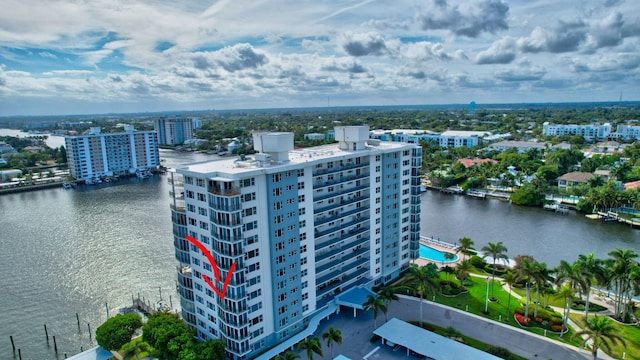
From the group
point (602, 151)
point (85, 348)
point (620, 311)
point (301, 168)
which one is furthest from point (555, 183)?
point (85, 348)

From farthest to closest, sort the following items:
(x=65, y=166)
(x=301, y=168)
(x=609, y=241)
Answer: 1. (x=65, y=166)
2. (x=609, y=241)
3. (x=301, y=168)

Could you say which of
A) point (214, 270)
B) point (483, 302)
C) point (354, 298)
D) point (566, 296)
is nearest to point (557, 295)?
point (566, 296)

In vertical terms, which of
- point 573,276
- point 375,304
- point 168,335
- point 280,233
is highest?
point 280,233

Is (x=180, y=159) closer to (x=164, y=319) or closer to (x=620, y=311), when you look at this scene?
(x=164, y=319)

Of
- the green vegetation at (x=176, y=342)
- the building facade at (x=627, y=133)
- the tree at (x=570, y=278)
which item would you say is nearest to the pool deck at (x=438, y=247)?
the tree at (x=570, y=278)

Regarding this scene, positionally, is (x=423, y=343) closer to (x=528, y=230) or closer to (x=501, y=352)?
(x=501, y=352)

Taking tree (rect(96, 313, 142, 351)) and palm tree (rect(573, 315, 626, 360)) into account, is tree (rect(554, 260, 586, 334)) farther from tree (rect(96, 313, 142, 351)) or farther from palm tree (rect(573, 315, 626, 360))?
tree (rect(96, 313, 142, 351))
